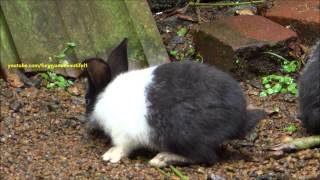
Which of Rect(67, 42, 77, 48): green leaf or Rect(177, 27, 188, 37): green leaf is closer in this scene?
Rect(67, 42, 77, 48): green leaf

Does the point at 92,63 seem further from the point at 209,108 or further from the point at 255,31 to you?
the point at 255,31

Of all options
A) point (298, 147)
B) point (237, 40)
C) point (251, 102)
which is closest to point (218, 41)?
point (237, 40)

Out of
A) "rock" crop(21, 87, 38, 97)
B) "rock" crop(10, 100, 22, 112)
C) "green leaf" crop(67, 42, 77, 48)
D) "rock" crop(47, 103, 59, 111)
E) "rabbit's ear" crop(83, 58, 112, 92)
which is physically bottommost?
"rock" crop(47, 103, 59, 111)

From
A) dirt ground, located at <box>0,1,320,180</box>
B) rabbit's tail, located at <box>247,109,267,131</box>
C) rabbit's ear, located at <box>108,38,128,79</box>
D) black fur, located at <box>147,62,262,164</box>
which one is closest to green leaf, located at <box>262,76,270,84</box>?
dirt ground, located at <box>0,1,320,180</box>

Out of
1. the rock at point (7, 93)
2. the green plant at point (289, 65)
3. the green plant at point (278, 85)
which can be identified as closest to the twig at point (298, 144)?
the green plant at point (278, 85)

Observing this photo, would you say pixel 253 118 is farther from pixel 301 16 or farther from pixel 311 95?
pixel 301 16

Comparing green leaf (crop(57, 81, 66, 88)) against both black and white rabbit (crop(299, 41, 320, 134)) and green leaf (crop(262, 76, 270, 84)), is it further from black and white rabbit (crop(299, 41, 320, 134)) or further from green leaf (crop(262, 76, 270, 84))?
black and white rabbit (crop(299, 41, 320, 134))

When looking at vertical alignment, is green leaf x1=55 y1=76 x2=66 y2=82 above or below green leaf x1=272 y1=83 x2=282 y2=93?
above

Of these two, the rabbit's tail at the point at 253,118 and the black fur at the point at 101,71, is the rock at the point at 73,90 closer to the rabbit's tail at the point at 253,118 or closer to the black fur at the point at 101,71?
the black fur at the point at 101,71
